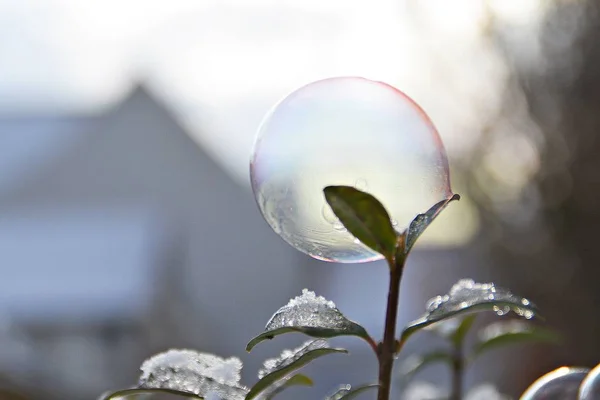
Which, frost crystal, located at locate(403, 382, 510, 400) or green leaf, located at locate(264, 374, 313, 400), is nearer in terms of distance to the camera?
green leaf, located at locate(264, 374, 313, 400)

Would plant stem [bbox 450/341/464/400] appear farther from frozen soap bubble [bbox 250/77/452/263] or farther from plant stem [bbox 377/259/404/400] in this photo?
plant stem [bbox 377/259/404/400]

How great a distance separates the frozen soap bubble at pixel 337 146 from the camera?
617mm

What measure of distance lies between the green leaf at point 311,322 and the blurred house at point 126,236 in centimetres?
678

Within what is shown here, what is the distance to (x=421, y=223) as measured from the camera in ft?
1.40

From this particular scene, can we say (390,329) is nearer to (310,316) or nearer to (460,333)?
(310,316)

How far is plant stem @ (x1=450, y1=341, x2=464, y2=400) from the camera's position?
0.67 metres

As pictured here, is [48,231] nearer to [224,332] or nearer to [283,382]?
[224,332]

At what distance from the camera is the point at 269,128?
669 mm

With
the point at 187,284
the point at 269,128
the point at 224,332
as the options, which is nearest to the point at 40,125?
the point at 187,284

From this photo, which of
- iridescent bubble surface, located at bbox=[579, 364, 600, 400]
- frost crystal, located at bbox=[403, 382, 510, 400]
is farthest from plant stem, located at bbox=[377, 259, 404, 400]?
frost crystal, located at bbox=[403, 382, 510, 400]

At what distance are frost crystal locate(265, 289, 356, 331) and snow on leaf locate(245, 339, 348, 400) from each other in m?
0.01

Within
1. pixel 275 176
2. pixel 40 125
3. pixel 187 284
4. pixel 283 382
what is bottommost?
pixel 283 382

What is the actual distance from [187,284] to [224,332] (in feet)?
2.26

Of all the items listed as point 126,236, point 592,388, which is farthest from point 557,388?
point 126,236
